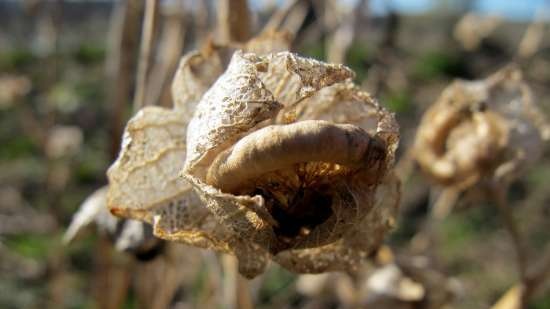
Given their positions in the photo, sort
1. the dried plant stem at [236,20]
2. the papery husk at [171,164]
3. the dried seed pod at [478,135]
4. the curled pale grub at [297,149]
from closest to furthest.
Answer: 1. the curled pale grub at [297,149]
2. the papery husk at [171,164]
3. the dried plant stem at [236,20]
4. the dried seed pod at [478,135]

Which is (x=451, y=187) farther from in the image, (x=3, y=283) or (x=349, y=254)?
(x=3, y=283)

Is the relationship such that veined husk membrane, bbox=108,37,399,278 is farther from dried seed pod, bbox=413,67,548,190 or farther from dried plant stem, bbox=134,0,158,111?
dried seed pod, bbox=413,67,548,190

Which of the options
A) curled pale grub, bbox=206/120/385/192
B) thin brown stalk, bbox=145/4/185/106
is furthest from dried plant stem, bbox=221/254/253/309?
curled pale grub, bbox=206/120/385/192

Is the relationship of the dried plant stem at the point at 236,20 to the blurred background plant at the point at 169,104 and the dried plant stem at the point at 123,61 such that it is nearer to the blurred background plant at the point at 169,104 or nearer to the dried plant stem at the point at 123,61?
the blurred background plant at the point at 169,104

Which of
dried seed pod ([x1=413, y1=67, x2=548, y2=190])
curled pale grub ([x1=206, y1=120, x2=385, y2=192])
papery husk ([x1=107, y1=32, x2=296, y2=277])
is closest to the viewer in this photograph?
curled pale grub ([x1=206, y1=120, x2=385, y2=192])

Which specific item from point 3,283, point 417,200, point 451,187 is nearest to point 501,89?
point 451,187

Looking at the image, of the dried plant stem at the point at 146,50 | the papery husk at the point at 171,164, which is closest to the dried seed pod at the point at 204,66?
the papery husk at the point at 171,164
